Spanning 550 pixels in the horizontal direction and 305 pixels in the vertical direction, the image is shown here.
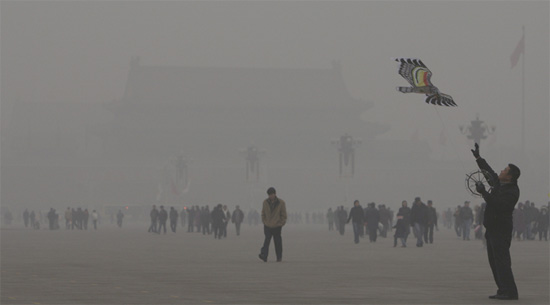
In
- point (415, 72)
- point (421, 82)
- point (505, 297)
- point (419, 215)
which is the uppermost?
point (415, 72)

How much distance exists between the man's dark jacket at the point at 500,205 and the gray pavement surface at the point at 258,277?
0.77m

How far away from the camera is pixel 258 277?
1630 cm

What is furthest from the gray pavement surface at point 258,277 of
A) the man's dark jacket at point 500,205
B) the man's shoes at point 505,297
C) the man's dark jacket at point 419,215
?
the man's dark jacket at point 419,215

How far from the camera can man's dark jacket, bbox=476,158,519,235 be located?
40.7ft

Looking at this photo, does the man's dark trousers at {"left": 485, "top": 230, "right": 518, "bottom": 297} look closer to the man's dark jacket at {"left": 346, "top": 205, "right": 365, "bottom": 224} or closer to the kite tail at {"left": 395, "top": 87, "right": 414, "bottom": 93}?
the kite tail at {"left": 395, "top": 87, "right": 414, "bottom": 93}

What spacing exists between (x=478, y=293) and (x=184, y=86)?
12050 cm

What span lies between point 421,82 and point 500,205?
4.97 feet

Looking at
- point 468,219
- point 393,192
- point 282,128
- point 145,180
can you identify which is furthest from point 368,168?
point 468,219

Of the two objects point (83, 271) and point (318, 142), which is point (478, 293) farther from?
point (318, 142)

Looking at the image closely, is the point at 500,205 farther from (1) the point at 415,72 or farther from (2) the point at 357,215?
(2) the point at 357,215

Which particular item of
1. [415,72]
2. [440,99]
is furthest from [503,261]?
[415,72]

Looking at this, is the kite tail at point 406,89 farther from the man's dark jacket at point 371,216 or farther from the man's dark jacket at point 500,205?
the man's dark jacket at point 371,216

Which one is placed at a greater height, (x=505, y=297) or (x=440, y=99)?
(x=440, y=99)

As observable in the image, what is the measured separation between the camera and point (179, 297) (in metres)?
12.8
